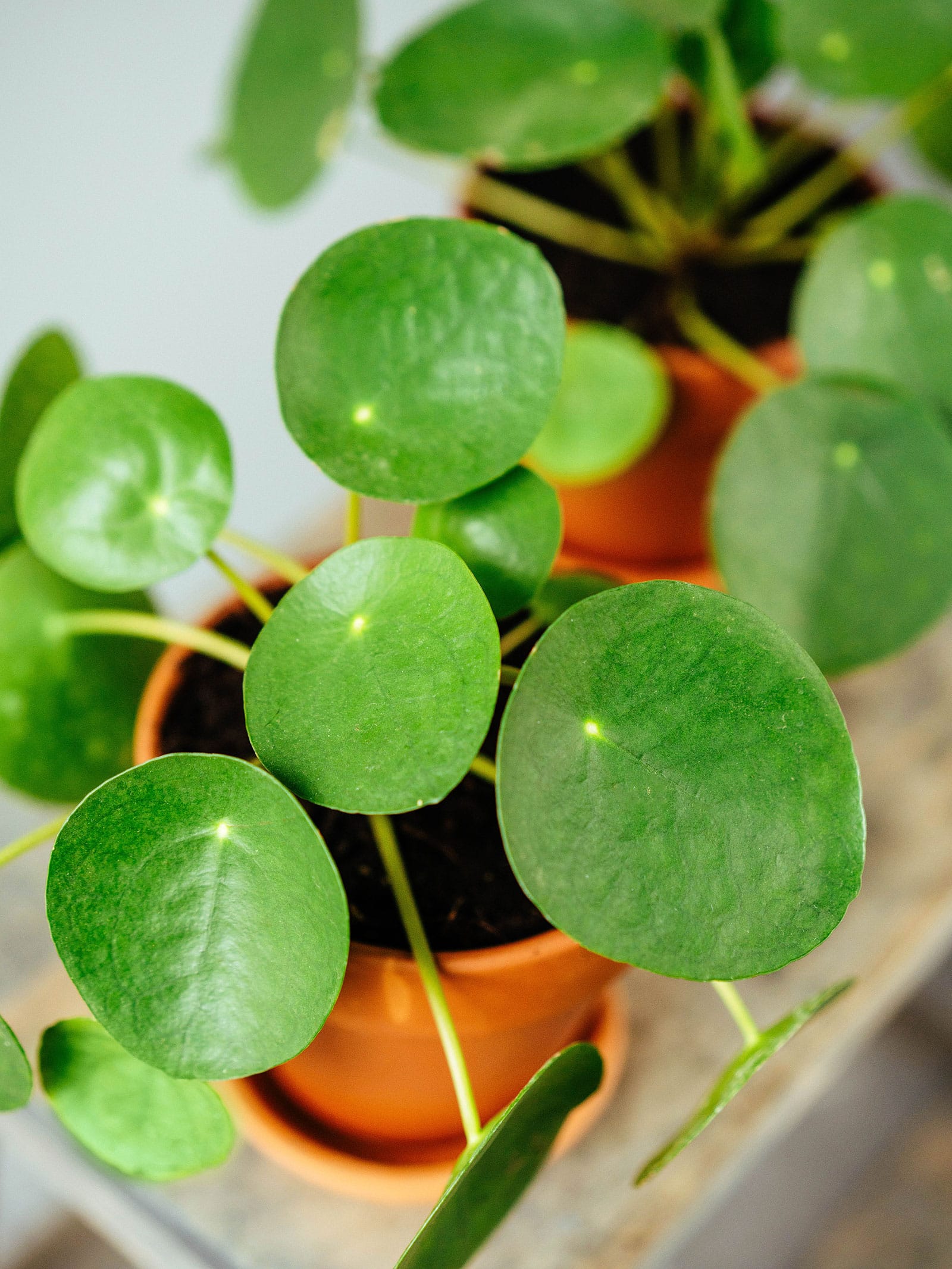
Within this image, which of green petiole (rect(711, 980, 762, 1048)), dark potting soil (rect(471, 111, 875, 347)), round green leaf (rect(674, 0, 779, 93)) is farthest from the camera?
dark potting soil (rect(471, 111, 875, 347))

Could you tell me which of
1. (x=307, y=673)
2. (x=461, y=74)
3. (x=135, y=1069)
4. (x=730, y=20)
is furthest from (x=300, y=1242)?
(x=730, y=20)

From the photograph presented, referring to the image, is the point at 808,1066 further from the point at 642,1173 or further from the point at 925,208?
the point at 925,208

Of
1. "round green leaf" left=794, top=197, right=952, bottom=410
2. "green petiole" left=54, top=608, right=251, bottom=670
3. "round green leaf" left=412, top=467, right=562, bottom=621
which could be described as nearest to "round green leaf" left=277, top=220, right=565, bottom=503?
"round green leaf" left=412, top=467, right=562, bottom=621

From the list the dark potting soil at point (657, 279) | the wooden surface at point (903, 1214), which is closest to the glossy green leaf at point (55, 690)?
the dark potting soil at point (657, 279)

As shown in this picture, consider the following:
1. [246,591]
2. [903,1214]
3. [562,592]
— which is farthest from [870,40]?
[903,1214]

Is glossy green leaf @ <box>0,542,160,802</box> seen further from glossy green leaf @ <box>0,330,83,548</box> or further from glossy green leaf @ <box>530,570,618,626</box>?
glossy green leaf @ <box>530,570,618,626</box>

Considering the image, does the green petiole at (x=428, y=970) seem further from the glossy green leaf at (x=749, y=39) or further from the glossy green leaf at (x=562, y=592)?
the glossy green leaf at (x=749, y=39)

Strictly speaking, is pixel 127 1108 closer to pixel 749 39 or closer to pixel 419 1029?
pixel 419 1029
